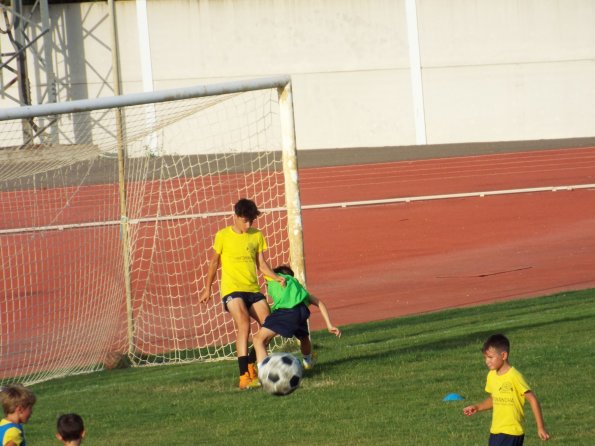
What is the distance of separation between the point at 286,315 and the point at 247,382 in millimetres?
717

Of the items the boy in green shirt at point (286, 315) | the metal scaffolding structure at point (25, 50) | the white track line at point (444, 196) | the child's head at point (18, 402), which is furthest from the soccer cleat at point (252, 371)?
the metal scaffolding structure at point (25, 50)

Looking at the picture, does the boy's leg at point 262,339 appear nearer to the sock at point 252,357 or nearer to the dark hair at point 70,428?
the sock at point 252,357

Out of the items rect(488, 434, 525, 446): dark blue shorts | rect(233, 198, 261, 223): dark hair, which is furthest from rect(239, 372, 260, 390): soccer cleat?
rect(488, 434, 525, 446): dark blue shorts

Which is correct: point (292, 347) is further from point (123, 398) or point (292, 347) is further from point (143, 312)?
point (143, 312)

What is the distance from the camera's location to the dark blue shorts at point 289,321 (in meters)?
10.1

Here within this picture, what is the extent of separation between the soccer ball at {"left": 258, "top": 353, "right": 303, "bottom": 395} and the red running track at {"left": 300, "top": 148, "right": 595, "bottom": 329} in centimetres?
650

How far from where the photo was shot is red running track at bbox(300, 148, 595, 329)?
56.8 feet

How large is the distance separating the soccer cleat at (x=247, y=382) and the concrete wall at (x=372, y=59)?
25839 mm

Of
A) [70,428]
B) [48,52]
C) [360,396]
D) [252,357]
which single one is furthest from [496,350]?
[48,52]

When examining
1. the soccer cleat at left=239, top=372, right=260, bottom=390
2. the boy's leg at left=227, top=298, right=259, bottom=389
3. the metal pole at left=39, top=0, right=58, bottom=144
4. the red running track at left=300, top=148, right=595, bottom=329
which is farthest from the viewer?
the metal pole at left=39, top=0, right=58, bottom=144

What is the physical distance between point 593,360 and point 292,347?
3706 mm

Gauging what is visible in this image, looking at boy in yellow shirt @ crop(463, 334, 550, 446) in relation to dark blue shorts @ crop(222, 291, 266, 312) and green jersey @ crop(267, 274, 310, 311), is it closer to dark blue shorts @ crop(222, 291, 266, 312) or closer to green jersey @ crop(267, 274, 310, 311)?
green jersey @ crop(267, 274, 310, 311)

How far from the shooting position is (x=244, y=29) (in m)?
35.6

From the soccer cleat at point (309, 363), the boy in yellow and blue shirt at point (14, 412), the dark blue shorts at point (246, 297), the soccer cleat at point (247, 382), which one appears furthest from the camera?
the soccer cleat at point (309, 363)
